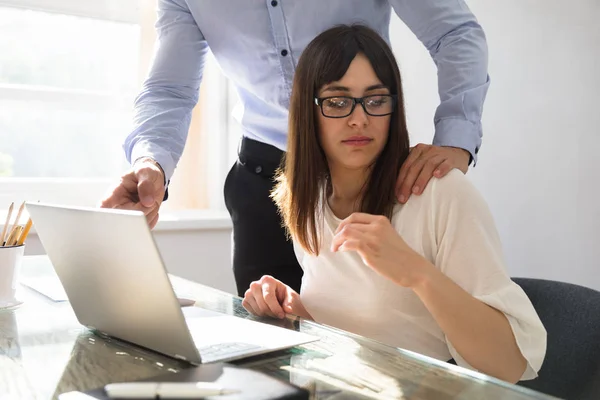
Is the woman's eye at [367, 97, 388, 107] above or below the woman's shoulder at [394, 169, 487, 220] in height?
above

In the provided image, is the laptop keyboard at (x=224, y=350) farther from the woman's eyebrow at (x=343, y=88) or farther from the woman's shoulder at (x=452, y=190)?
the woman's eyebrow at (x=343, y=88)

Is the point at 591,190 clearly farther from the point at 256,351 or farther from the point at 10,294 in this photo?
the point at 10,294

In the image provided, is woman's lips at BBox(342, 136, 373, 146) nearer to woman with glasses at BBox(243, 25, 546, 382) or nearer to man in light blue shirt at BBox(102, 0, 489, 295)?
woman with glasses at BBox(243, 25, 546, 382)

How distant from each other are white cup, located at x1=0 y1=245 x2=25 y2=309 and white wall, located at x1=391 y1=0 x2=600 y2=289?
1.29 m

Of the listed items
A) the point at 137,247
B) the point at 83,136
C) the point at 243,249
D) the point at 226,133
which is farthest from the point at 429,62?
the point at 137,247

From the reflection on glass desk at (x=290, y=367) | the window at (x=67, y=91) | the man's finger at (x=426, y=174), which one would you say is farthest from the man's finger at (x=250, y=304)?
the window at (x=67, y=91)

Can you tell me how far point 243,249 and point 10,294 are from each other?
651 millimetres

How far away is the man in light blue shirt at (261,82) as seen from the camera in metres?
1.40

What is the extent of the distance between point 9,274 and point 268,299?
420 millimetres

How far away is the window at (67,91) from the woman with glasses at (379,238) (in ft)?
5.71

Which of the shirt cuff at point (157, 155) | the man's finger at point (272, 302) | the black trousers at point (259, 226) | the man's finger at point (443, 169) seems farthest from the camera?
the black trousers at point (259, 226)

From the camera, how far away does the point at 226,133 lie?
3166 mm

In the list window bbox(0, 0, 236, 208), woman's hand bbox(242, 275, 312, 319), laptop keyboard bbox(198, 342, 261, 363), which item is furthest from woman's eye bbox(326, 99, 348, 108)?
window bbox(0, 0, 236, 208)

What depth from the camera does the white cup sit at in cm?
109
